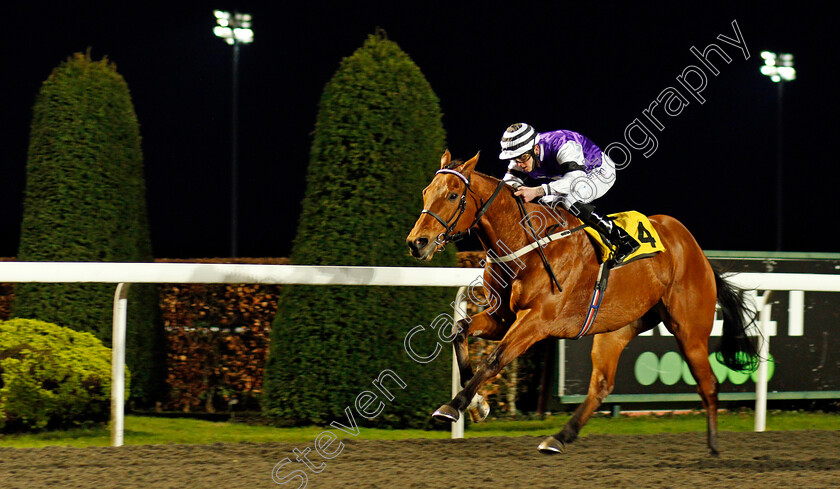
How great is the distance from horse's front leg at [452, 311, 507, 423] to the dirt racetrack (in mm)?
260

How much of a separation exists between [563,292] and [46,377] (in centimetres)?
268

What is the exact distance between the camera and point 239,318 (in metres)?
5.45

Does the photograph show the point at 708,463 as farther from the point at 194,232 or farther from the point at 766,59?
the point at 194,232

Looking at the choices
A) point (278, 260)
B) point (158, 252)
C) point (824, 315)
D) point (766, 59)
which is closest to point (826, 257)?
point (824, 315)

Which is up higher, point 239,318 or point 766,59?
point 766,59

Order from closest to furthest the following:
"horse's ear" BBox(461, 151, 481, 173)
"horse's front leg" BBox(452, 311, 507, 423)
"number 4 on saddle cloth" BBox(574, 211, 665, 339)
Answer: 1. "horse's ear" BBox(461, 151, 481, 173)
2. "horse's front leg" BBox(452, 311, 507, 423)
3. "number 4 on saddle cloth" BBox(574, 211, 665, 339)

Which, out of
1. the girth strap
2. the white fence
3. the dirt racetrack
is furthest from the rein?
the dirt racetrack

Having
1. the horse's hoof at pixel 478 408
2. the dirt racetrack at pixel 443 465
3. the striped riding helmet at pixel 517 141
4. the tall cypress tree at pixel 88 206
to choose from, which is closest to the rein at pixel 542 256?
the striped riding helmet at pixel 517 141

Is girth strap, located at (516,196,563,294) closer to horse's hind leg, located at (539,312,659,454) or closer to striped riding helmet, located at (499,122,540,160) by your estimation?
striped riding helmet, located at (499,122,540,160)

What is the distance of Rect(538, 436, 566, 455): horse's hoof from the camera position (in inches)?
148

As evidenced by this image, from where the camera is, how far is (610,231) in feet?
13.4

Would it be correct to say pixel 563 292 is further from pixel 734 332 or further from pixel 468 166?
pixel 734 332

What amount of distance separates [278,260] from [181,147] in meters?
17.5

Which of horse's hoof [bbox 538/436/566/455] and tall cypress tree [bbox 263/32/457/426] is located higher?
tall cypress tree [bbox 263/32/457/426]
